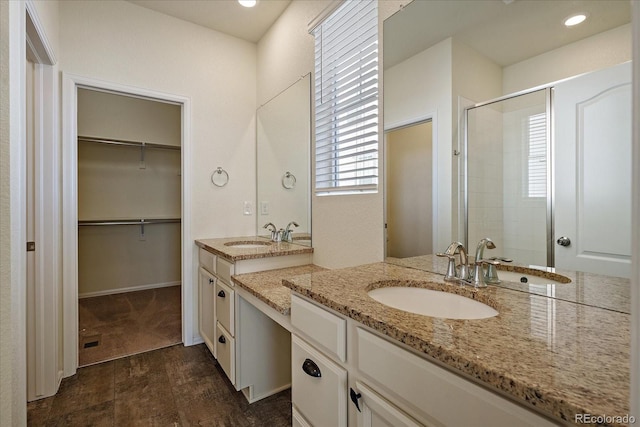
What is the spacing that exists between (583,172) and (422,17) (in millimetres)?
940

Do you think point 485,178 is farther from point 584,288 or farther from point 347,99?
point 347,99

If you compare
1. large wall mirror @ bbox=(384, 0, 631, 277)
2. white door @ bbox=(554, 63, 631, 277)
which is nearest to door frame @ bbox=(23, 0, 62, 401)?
large wall mirror @ bbox=(384, 0, 631, 277)

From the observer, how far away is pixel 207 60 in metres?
2.63

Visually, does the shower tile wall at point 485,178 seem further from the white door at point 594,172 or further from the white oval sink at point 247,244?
the white oval sink at point 247,244

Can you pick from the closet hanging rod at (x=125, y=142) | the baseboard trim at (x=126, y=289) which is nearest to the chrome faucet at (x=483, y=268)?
the closet hanging rod at (x=125, y=142)

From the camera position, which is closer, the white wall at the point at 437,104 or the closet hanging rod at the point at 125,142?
the white wall at the point at 437,104

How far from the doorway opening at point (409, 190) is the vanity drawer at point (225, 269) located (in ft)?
3.10

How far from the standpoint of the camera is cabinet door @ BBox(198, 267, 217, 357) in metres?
2.15

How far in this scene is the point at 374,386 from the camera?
78 centimetres

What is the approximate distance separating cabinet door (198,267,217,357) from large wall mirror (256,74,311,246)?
650 mm

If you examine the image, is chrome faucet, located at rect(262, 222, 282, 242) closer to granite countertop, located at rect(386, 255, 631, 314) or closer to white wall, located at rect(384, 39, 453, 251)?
white wall, located at rect(384, 39, 453, 251)

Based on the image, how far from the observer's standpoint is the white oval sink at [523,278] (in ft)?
3.17

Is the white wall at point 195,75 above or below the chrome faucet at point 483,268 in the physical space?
above

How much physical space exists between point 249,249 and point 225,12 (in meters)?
1.91
